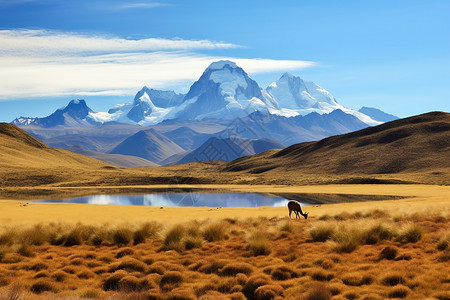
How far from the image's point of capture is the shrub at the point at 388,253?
1445 centimetres

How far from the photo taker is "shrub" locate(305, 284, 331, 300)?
10703 millimetres

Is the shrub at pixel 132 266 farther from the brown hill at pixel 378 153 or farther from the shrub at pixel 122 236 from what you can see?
the brown hill at pixel 378 153

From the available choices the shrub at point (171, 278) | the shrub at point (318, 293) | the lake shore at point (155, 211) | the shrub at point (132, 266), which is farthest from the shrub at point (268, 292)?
the lake shore at point (155, 211)

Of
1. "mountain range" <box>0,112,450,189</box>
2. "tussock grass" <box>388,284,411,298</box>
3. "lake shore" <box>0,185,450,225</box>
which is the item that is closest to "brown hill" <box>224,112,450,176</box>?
"mountain range" <box>0,112,450,189</box>

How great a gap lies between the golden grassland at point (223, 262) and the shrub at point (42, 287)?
0.03 meters

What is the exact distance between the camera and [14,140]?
186m

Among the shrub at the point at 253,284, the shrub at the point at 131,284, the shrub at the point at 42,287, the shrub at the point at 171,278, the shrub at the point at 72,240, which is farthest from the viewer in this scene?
the shrub at the point at 72,240

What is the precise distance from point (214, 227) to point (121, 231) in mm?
3964

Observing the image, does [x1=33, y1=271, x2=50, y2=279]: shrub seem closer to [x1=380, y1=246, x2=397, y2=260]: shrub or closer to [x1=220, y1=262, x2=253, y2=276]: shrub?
[x1=220, y1=262, x2=253, y2=276]: shrub

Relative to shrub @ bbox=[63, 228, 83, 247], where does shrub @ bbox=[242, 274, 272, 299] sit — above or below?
below

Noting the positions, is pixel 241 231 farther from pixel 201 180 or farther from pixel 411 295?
pixel 201 180

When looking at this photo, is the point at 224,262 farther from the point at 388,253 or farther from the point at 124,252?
the point at 388,253

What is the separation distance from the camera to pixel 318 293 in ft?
35.4

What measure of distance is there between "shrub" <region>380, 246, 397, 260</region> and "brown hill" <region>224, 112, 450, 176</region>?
98743 mm
